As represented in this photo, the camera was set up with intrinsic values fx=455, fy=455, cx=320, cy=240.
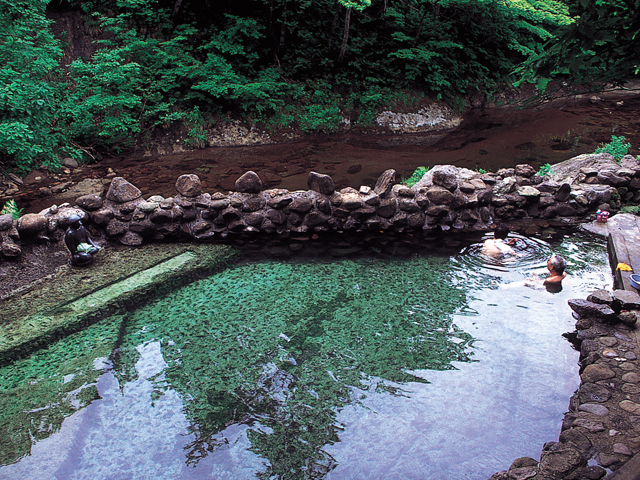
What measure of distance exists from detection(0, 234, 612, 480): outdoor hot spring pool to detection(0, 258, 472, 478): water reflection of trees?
→ 1cm

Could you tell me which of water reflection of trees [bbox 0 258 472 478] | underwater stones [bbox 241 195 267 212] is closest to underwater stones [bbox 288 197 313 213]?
underwater stones [bbox 241 195 267 212]

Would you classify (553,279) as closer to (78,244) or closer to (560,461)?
(560,461)

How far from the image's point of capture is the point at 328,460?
10.4ft

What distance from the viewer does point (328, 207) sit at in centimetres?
670

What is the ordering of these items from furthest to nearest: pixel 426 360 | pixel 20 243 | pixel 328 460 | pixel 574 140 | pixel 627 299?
pixel 574 140
pixel 20 243
pixel 627 299
pixel 426 360
pixel 328 460

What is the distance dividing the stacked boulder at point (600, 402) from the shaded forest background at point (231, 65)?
7.56 meters

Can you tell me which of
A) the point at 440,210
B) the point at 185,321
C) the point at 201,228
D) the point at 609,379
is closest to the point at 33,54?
the point at 201,228

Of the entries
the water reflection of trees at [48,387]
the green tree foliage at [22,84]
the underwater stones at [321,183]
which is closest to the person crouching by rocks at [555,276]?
the underwater stones at [321,183]

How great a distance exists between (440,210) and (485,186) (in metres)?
1.06

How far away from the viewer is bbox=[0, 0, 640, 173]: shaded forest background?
26.2 feet

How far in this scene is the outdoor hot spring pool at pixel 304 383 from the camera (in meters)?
3.19

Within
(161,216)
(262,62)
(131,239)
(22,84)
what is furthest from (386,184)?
(262,62)

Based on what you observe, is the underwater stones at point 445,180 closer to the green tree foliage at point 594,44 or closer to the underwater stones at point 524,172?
the underwater stones at point 524,172

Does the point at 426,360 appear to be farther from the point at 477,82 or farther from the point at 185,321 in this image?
the point at 477,82
